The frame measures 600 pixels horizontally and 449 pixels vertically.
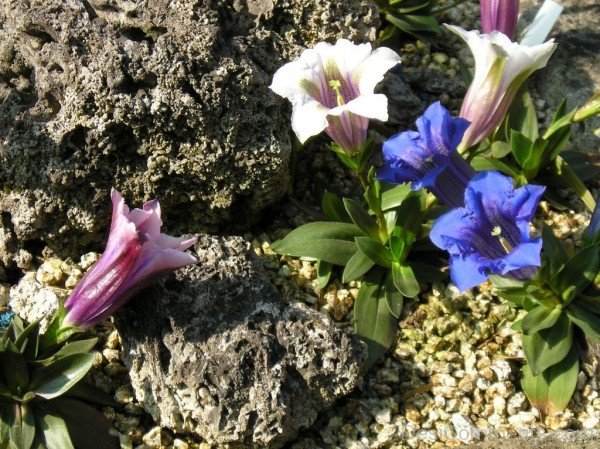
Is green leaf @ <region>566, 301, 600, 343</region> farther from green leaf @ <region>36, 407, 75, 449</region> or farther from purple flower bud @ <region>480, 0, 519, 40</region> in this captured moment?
green leaf @ <region>36, 407, 75, 449</region>

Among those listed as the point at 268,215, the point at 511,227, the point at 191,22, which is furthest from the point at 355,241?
the point at 191,22

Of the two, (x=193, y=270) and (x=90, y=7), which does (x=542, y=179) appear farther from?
(x=90, y=7)

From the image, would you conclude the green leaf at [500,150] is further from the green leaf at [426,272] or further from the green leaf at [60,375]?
the green leaf at [60,375]

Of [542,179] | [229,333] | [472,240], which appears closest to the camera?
[472,240]

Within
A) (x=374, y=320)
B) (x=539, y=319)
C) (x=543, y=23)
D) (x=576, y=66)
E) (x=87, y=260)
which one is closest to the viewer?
(x=539, y=319)

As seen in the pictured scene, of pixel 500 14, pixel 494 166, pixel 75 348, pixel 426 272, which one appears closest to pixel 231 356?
pixel 75 348

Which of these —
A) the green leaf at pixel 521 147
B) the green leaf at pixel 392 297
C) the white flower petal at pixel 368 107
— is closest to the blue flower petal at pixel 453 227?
the white flower petal at pixel 368 107

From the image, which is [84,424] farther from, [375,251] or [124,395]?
[375,251]
